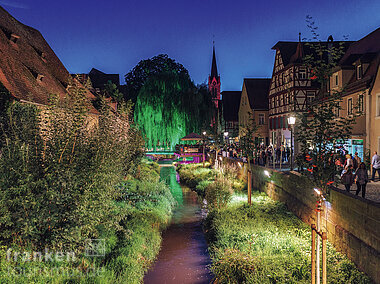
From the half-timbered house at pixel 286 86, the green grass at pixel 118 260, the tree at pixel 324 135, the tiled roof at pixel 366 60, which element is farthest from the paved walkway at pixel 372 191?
the half-timbered house at pixel 286 86

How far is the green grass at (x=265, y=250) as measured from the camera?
7.15 metres

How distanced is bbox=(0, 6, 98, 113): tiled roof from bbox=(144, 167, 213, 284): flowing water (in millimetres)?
7389

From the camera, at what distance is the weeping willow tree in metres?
35.6

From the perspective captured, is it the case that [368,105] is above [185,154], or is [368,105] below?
above

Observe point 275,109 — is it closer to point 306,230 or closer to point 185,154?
point 185,154

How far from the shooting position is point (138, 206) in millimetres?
13898

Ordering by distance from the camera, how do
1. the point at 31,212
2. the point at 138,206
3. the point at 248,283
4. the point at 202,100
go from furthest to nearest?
the point at 202,100 → the point at 138,206 → the point at 248,283 → the point at 31,212

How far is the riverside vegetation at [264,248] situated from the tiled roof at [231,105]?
182 feet

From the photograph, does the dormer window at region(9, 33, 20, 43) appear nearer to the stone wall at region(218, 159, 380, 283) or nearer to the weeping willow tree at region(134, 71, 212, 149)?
the weeping willow tree at region(134, 71, 212, 149)

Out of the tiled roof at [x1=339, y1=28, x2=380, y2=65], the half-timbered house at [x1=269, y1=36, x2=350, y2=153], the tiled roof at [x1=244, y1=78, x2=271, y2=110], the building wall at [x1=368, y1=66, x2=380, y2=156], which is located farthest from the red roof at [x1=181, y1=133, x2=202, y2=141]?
the building wall at [x1=368, y1=66, x2=380, y2=156]

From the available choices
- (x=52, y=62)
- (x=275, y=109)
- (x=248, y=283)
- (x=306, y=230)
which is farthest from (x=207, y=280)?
(x=275, y=109)

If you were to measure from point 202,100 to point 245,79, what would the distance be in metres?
14.9

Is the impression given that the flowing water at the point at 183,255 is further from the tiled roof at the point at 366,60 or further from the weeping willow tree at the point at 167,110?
the weeping willow tree at the point at 167,110

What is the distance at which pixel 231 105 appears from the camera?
71812mm
